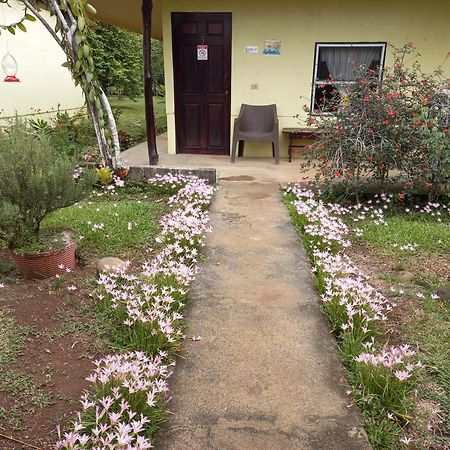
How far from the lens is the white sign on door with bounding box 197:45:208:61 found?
7.11 metres

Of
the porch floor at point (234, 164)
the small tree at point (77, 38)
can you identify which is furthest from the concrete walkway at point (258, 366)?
the small tree at point (77, 38)

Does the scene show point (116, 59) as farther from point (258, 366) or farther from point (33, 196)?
point (258, 366)

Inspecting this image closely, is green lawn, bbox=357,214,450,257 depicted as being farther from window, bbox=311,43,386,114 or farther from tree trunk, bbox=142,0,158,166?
tree trunk, bbox=142,0,158,166

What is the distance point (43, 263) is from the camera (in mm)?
3023

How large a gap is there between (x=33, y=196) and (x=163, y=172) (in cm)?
285

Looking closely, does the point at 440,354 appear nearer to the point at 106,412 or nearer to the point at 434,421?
the point at 434,421

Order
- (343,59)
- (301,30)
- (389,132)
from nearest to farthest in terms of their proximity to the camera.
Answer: (389,132), (301,30), (343,59)

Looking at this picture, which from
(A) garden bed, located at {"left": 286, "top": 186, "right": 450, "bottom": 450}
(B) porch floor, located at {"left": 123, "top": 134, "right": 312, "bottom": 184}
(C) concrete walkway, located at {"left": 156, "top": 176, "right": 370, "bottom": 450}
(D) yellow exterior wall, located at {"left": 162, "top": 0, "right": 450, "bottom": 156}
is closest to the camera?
(C) concrete walkway, located at {"left": 156, "top": 176, "right": 370, "bottom": 450}

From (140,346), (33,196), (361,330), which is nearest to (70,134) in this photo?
(33,196)

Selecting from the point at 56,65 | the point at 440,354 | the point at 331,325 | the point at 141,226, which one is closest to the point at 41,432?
the point at 331,325

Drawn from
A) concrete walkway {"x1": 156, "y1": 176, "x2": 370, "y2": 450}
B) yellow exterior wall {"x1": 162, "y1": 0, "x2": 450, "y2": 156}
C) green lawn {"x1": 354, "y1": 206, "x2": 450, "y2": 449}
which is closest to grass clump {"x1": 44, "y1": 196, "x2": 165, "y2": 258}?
concrete walkway {"x1": 156, "y1": 176, "x2": 370, "y2": 450}

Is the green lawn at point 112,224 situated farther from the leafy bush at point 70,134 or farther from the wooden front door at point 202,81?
the wooden front door at point 202,81

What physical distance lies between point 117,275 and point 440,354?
2.05 meters

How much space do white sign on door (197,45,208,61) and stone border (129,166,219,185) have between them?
2.49m
